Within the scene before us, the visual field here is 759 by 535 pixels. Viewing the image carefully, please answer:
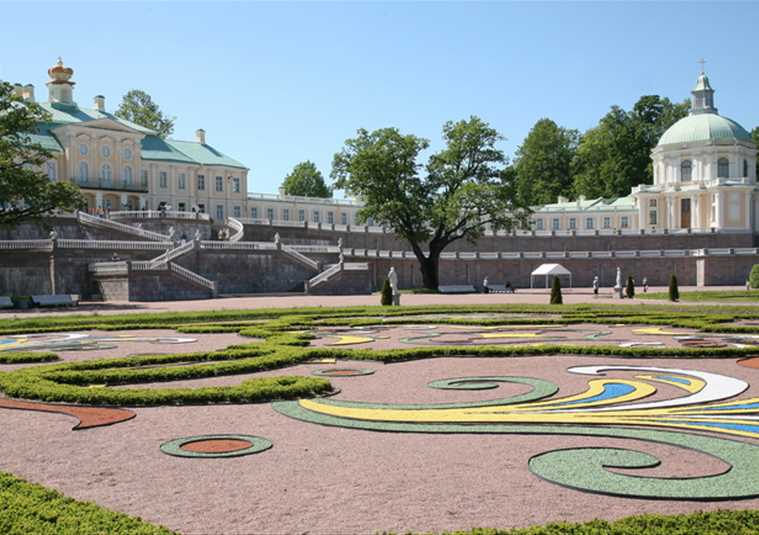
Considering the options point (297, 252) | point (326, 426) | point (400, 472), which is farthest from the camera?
point (297, 252)

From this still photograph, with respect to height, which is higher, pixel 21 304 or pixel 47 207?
pixel 47 207

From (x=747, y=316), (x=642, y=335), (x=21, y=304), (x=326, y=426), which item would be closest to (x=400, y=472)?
(x=326, y=426)

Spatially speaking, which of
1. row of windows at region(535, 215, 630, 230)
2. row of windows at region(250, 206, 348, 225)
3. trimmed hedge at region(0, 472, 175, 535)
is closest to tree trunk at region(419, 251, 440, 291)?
row of windows at region(250, 206, 348, 225)

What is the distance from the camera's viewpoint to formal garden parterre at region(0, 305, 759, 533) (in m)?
7.23

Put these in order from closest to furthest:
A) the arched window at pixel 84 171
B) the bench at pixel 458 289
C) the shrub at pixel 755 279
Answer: the shrub at pixel 755 279, the bench at pixel 458 289, the arched window at pixel 84 171

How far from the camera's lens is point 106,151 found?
79.4m

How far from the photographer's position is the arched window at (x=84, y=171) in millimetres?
77438

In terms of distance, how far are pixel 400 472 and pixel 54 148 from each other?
243 feet

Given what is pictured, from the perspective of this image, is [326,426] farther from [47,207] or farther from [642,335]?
[47,207]

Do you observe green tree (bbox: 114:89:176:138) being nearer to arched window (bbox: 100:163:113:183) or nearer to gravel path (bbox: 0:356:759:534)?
arched window (bbox: 100:163:113:183)

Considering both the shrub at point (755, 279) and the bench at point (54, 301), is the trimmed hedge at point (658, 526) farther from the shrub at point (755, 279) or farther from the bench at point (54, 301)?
the shrub at point (755, 279)

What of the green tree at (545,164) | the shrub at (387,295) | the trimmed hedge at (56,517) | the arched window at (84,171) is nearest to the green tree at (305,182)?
the green tree at (545,164)

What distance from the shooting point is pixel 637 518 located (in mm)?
6273

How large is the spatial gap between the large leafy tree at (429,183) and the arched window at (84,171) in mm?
25541
